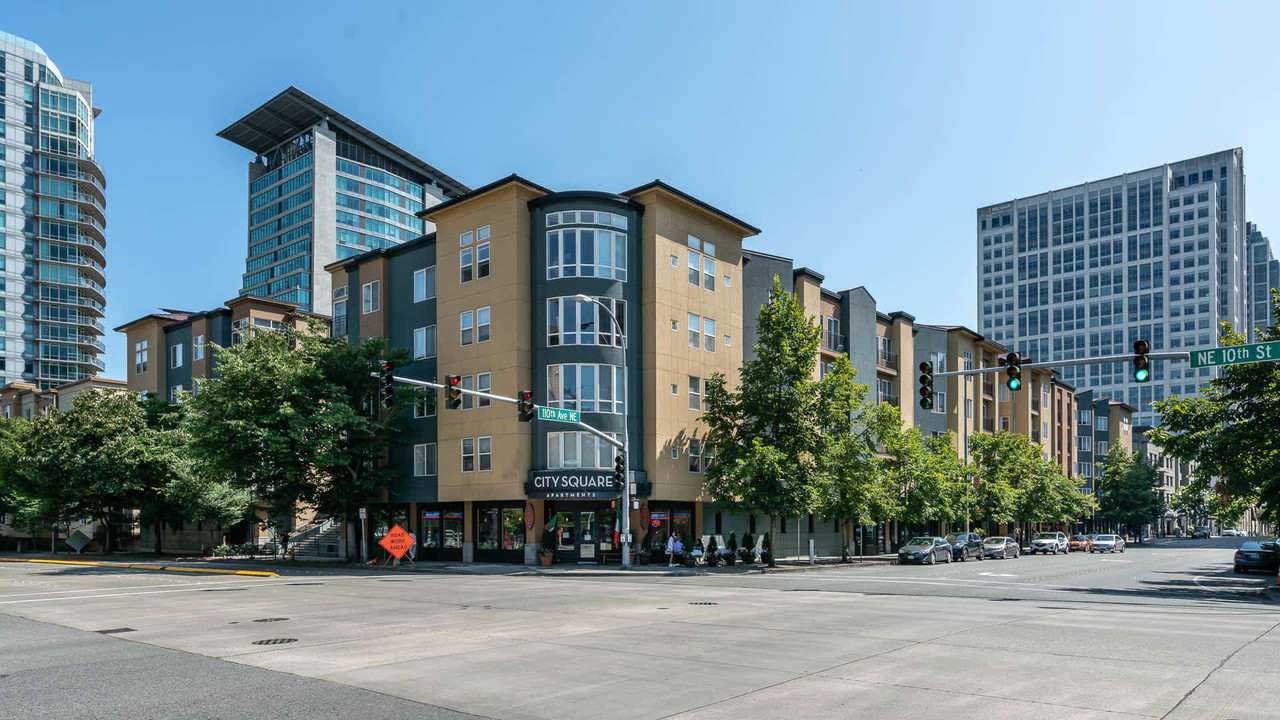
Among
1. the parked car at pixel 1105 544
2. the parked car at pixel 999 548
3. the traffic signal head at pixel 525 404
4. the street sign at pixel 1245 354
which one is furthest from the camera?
the parked car at pixel 1105 544

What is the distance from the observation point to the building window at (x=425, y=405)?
153ft

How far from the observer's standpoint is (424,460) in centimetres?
4769

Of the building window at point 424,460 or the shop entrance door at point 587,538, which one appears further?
the building window at point 424,460

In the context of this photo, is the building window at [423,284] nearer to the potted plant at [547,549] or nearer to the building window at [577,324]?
the building window at [577,324]

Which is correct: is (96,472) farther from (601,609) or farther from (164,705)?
(164,705)

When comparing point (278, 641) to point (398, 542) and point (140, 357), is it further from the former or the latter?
point (140, 357)

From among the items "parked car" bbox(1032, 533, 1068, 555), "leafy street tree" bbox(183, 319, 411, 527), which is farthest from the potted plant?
"parked car" bbox(1032, 533, 1068, 555)

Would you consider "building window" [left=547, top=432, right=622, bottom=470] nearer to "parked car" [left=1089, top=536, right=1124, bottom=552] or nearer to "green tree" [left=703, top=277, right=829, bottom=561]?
"green tree" [left=703, top=277, right=829, bottom=561]

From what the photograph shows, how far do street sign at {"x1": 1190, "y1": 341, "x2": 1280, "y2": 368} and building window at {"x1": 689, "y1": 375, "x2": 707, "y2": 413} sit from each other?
27.1 metres

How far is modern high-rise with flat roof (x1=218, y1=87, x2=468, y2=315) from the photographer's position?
441ft

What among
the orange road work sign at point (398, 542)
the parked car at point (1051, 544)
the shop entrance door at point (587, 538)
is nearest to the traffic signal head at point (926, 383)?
the shop entrance door at point (587, 538)

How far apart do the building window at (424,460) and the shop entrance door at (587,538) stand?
29.3 ft

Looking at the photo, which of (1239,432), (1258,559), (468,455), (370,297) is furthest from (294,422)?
(1258,559)

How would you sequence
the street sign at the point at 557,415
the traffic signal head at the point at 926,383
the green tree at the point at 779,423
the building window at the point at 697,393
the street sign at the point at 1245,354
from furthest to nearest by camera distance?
the building window at the point at 697,393, the green tree at the point at 779,423, the street sign at the point at 557,415, the traffic signal head at the point at 926,383, the street sign at the point at 1245,354
